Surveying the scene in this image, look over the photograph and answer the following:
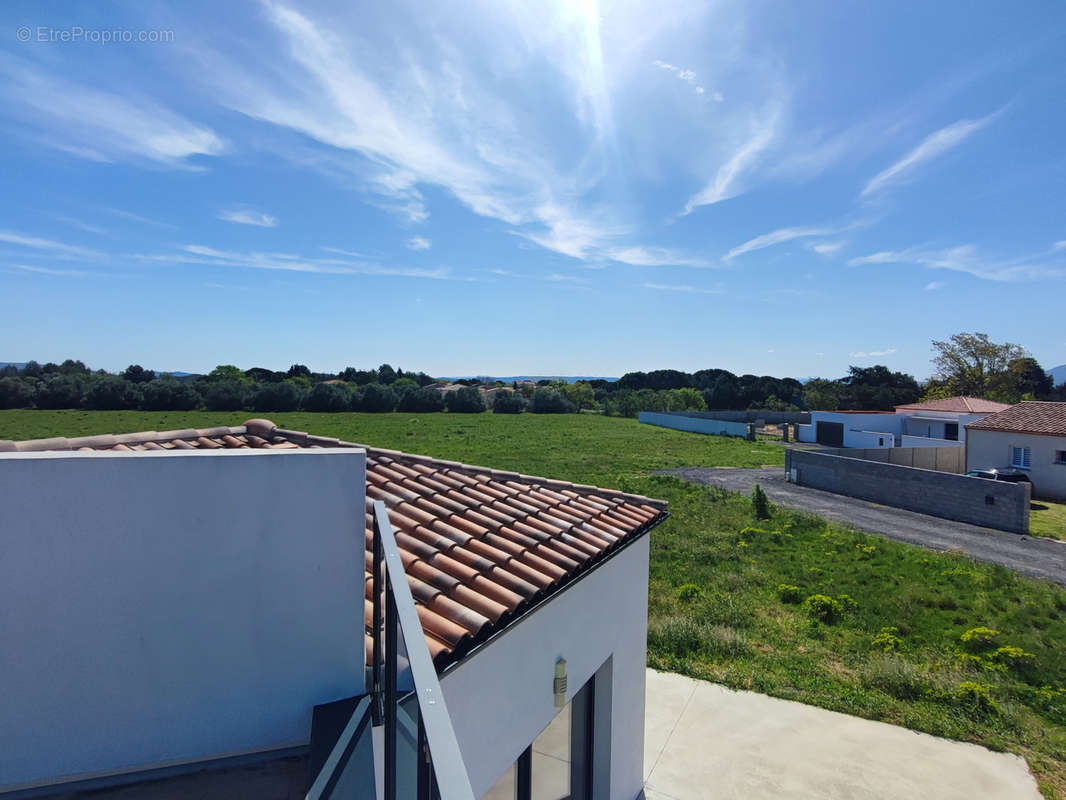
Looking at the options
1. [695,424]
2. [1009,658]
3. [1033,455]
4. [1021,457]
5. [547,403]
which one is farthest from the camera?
[547,403]

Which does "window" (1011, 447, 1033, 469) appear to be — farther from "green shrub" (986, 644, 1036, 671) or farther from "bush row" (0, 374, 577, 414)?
"bush row" (0, 374, 577, 414)

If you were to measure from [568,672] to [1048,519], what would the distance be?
24.9 meters

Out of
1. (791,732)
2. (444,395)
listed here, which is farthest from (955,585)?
(444,395)

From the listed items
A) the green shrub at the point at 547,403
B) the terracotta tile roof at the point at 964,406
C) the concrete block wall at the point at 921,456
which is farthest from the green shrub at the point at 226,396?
the terracotta tile roof at the point at 964,406

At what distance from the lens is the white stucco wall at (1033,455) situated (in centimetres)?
2395

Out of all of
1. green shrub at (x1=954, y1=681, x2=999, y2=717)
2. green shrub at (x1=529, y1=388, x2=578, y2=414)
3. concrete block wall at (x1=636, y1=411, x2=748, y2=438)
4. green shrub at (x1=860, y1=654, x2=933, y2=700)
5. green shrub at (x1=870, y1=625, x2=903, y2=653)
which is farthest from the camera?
green shrub at (x1=529, y1=388, x2=578, y2=414)

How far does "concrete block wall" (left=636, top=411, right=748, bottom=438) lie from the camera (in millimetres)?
49575

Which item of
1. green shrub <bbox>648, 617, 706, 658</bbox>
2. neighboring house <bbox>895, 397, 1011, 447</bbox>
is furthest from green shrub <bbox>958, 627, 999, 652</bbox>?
neighboring house <bbox>895, 397, 1011, 447</bbox>

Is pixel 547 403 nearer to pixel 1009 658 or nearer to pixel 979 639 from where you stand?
pixel 979 639

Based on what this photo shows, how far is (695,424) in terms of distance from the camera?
54.0 metres

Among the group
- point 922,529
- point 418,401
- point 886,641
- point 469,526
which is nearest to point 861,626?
point 886,641

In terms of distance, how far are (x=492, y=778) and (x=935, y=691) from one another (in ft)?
27.2

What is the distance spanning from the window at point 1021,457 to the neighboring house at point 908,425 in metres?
5.76

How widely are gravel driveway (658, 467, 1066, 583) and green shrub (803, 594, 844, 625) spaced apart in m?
6.93
